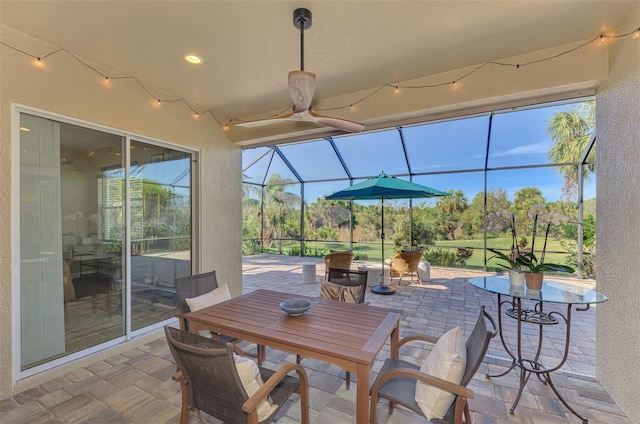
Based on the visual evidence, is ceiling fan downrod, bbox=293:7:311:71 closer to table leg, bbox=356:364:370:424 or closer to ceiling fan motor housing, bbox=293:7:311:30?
ceiling fan motor housing, bbox=293:7:311:30

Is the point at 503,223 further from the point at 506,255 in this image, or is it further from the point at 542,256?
the point at 542,256

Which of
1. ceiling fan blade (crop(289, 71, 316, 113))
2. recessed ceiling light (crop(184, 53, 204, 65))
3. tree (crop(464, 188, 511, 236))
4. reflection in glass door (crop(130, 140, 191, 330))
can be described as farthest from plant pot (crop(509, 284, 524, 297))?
tree (crop(464, 188, 511, 236))

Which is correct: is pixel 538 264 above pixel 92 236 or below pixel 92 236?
below

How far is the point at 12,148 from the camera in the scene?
2.33 m

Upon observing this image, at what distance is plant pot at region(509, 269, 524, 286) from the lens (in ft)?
7.54

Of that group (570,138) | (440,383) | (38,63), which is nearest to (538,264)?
(440,383)

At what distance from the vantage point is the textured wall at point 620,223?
2.00 m

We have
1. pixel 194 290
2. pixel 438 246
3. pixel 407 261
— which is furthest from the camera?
pixel 438 246

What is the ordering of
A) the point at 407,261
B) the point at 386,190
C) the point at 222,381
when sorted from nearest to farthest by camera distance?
the point at 222,381
the point at 386,190
the point at 407,261

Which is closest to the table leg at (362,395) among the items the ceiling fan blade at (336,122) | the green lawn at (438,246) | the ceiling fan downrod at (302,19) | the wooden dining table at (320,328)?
the wooden dining table at (320,328)

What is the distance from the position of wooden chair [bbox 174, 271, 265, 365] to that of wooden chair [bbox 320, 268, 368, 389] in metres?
0.89

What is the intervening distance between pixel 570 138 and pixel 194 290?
8088 mm

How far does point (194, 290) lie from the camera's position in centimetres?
269

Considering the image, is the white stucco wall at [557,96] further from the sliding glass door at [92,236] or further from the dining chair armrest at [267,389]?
the dining chair armrest at [267,389]
